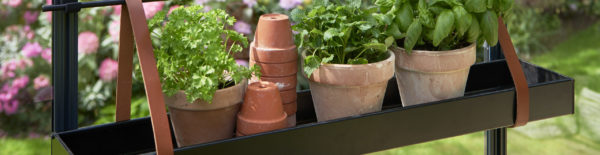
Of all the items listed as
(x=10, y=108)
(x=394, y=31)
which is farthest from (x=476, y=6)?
(x=10, y=108)

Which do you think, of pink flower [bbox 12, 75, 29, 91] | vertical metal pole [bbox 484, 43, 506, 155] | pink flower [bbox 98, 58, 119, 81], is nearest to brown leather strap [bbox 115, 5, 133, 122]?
vertical metal pole [bbox 484, 43, 506, 155]

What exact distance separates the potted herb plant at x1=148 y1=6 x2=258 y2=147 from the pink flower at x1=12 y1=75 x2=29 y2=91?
1.94 m

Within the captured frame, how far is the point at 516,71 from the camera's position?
137 cm

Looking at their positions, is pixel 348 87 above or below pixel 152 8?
below

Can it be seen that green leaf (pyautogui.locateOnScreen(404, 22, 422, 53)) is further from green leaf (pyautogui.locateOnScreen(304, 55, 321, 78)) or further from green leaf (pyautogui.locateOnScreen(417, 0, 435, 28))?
green leaf (pyautogui.locateOnScreen(304, 55, 321, 78))

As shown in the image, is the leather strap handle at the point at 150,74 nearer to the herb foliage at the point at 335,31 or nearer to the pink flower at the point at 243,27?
the herb foliage at the point at 335,31

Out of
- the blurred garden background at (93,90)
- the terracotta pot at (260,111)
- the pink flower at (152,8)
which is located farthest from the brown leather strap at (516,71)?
the pink flower at (152,8)

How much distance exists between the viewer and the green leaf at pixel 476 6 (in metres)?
1.27

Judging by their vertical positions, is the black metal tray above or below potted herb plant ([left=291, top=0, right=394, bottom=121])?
below

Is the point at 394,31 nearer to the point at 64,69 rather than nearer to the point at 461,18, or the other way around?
the point at 461,18

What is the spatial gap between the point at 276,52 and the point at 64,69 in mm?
354

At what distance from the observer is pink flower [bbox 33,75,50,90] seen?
291 centimetres

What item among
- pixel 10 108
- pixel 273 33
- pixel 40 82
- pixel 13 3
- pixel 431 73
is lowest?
pixel 10 108

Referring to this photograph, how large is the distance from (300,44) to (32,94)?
208cm
